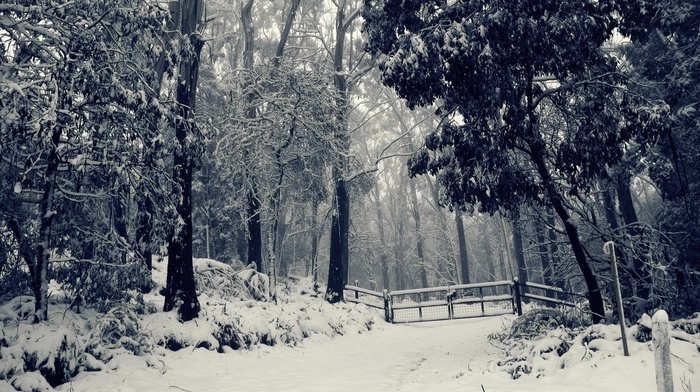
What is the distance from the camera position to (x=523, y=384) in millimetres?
6129

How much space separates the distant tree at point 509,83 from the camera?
7465 mm

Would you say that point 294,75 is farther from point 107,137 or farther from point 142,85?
point 107,137

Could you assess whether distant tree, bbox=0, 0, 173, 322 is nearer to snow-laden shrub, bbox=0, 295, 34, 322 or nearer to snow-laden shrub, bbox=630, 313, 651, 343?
snow-laden shrub, bbox=0, 295, 34, 322

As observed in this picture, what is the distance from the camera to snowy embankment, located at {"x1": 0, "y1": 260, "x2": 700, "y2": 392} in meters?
5.88

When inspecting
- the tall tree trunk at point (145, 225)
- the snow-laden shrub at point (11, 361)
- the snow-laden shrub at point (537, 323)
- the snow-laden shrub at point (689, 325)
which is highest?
the tall tree trunk at point (145, 225)

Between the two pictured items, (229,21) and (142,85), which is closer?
(142,85)

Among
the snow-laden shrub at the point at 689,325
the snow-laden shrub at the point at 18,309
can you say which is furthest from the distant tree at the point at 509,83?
the snow-laden shrub at the point at 18,309

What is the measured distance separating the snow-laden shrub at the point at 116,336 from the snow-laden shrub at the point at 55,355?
1.78ft

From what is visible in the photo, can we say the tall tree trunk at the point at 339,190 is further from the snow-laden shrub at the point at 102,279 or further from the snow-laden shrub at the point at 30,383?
the snow-laden shrub at the point at 30,383

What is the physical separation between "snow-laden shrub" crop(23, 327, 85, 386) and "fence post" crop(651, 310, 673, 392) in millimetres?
7071

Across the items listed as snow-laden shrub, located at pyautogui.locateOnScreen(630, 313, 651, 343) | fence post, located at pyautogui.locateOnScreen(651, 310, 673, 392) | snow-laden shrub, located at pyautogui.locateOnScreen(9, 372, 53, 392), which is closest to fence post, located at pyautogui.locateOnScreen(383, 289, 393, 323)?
snow-laden shrub, located at pyautogui.locateOnScreen(630, 313, 651, 343)

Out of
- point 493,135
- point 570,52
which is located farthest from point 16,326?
point 570,52

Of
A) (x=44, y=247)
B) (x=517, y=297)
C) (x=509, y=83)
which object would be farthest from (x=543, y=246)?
(x=44, y=247)

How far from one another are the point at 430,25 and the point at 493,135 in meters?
2.44
